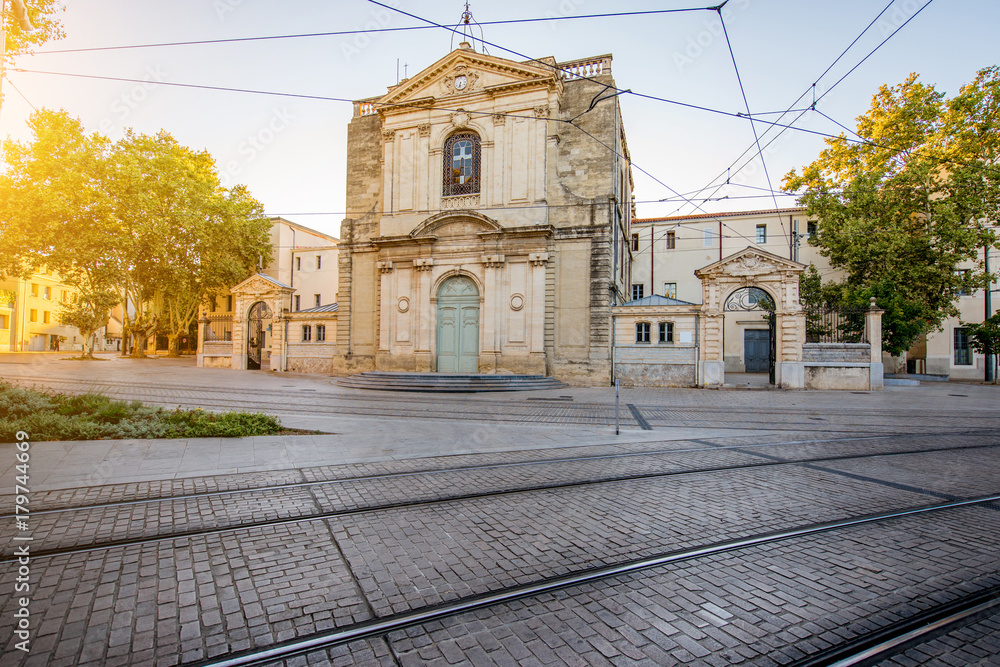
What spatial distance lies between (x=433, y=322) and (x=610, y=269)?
8833 mm

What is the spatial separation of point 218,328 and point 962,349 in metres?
45.4

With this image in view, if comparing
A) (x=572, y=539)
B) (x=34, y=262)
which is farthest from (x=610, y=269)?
(x=34, y=262)

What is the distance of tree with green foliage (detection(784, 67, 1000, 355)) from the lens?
2598cm

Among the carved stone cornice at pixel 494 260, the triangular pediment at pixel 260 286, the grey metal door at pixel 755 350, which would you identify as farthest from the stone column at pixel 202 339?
the grey metal door at pixel 755 350

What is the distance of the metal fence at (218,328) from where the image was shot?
31.0 m

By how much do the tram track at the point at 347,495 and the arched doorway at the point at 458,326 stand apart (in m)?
17.0

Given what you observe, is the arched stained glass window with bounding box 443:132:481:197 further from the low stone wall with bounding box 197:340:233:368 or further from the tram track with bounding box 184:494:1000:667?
the tram track with bounding box 184:494:1000:667

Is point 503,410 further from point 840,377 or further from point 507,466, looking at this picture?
point 840,377

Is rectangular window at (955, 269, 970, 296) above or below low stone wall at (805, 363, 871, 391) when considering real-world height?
above

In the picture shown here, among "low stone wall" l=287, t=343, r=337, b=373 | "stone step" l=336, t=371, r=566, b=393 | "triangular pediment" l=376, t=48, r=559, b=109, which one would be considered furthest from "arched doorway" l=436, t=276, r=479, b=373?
"triangular pediment" l=376, t=48, r=559, b=109

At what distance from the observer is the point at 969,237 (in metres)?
25.6

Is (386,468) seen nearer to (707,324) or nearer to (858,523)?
(858,523)

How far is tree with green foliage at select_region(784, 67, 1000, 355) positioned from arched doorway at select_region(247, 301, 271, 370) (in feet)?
106

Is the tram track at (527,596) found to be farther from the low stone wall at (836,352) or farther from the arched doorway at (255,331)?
the arched doorway at (255,331)
